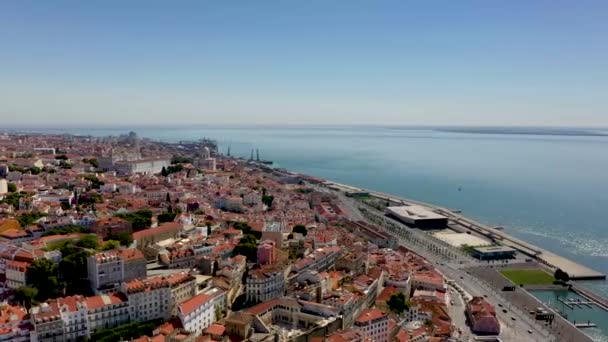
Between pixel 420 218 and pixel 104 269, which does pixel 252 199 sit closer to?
pixel 420 218

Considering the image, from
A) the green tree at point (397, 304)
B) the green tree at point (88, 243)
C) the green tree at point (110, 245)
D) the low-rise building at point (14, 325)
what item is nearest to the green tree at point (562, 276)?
the green tree at point (397, 304)

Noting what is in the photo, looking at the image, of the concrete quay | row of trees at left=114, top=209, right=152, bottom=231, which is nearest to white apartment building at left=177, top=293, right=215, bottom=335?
row of trees at left=114, top=209, right=152, bottom=231

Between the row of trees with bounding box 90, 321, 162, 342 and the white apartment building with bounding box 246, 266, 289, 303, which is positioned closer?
the row of trees with bounding box 90, 321, 162, 342

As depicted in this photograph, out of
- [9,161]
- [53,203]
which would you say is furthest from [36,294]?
[9,161]

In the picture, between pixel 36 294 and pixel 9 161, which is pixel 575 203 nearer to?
pixel 36 294

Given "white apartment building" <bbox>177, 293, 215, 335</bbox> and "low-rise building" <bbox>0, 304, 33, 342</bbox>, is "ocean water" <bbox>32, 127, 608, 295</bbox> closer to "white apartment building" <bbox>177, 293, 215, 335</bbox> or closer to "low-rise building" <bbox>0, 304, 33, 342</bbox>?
"white apartment building" <bbox>177, 293, 215, 335</bbox>

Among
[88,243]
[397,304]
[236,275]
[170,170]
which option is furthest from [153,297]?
[170,170]
